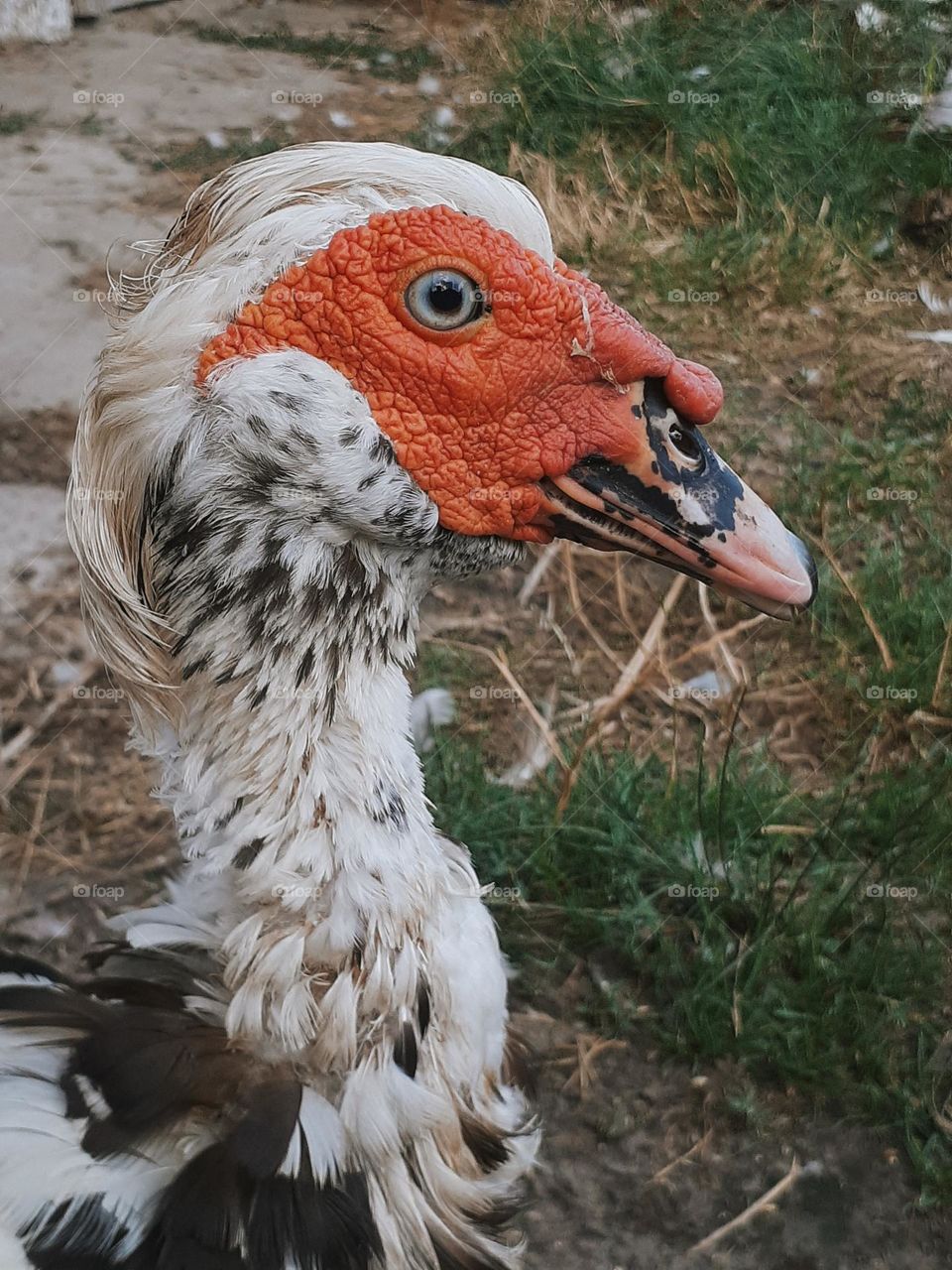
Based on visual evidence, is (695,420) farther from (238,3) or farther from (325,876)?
(238,3)

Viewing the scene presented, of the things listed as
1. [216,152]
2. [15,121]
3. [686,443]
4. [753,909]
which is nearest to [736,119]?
[216,152]

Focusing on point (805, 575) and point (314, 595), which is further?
point (805, 575)

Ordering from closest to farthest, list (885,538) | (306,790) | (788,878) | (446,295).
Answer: (446,295)
(306,790)
(788,878)
(885,538)

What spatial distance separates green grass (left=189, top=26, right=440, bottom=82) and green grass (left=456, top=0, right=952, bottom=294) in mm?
518

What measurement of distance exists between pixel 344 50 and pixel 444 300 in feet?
14.6

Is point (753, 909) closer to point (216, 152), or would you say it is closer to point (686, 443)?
point (686, 443)

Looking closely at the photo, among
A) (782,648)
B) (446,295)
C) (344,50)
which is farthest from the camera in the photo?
(344,50)

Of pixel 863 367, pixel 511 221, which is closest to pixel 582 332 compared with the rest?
pixel 511 221

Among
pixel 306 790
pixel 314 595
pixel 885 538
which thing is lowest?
pixel 885 538

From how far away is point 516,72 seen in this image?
4996 mm

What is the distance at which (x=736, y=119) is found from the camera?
4855 mm

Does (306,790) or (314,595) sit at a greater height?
(314,595)

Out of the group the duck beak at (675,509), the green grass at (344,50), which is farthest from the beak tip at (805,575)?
the green grass at (344,50)

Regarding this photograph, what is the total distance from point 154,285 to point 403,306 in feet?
1.17
